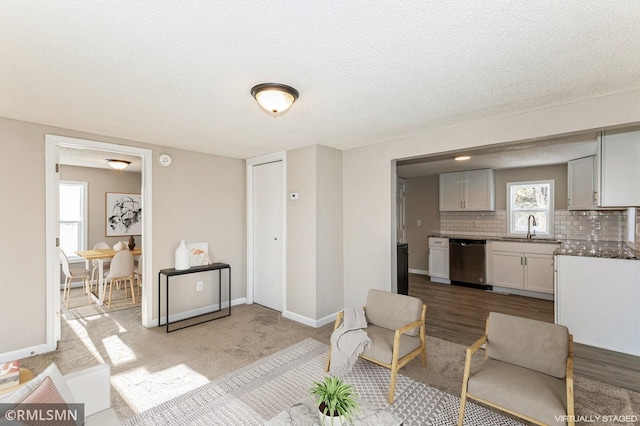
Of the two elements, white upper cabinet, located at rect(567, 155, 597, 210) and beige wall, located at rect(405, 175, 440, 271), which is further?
beige wall, located at rect(405, 175, 440, 271)

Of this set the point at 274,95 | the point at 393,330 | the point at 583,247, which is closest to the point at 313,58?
the point at 274,95

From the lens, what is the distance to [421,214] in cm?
754

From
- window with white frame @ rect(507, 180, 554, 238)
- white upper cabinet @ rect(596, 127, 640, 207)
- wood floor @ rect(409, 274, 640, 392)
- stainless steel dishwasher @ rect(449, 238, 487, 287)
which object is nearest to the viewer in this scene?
wood floor @ rect(409, 274, 640, 392)

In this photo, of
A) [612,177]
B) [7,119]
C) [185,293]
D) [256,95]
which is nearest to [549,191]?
[612,177]

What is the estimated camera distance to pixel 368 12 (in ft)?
4.91

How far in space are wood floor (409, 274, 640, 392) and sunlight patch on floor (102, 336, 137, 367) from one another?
11.0 feet

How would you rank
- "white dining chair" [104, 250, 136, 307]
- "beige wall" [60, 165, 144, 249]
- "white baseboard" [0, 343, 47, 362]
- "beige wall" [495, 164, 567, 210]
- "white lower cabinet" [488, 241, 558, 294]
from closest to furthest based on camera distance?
"white baseboard" [0, 343, 47, 362] < "white dining chair" [104, 250, 136, 307] < "white lower cabinet" [488, 241, 558, 294] < "beige wall" [495, 164, 567, 210] < "beige wall" [60, 165, 144, 249]

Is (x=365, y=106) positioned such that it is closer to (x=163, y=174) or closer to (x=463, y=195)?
(x=163, y=174)

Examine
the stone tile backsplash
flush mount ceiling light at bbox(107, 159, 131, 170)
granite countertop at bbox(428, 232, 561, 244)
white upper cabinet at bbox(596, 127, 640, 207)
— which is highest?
flush mount ceiling light at bbox(107, 159, 131, 170)

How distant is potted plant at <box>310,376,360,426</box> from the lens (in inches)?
57.7

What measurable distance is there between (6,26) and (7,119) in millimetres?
2037

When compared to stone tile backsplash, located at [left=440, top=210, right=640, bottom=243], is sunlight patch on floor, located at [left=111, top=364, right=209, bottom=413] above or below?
below

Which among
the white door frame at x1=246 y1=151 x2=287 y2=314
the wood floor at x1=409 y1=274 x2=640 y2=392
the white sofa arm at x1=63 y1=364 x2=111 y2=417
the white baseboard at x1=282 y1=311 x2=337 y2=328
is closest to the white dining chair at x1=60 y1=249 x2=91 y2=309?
the white door frame at x1=246 y1=151 x2=287 y2=314

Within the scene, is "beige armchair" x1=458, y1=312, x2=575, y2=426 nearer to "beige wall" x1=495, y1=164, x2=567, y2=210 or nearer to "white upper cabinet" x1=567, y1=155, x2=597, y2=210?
"white upper cabinet" x1=567, y1=155, x2=597, y2=210
